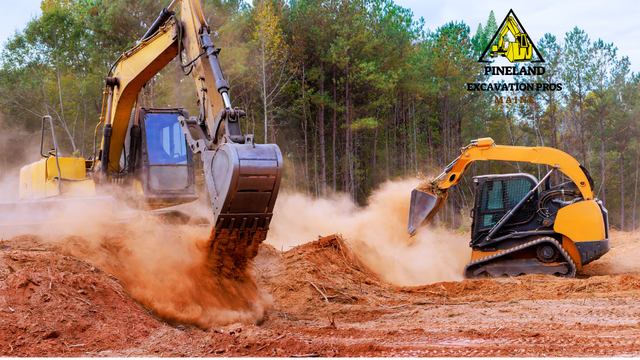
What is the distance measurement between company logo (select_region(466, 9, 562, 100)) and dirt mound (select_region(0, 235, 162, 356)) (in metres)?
18.9

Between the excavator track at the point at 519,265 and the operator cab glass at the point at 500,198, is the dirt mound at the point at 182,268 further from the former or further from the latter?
the operator cab glass at the point at 500,198

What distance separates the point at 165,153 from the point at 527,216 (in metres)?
6.96

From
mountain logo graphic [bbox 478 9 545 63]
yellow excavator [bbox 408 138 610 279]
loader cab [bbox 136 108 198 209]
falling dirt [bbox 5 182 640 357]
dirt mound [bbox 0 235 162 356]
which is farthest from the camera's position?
mountain logo graphic [bbox 478 9 545 63]

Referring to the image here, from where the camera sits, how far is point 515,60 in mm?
28219

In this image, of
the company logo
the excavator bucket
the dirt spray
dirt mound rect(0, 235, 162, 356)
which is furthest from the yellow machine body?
the company logo

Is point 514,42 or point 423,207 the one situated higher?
point 514,42

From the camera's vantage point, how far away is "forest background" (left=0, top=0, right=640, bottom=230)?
955 inches

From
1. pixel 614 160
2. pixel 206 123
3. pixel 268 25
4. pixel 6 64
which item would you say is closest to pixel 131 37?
pixel 268 25

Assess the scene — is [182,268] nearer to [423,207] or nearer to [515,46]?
[423,207]

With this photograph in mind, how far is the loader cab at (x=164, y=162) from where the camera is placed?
8.16 meters

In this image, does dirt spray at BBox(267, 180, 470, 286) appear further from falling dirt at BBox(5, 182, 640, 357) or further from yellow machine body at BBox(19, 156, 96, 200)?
yellow machine body at BBox(19, 156, 96, 200)

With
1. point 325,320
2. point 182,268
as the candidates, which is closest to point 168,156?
point 182,268

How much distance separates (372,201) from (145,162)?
6.06m

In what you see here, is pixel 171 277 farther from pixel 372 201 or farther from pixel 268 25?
pixel 268 25
